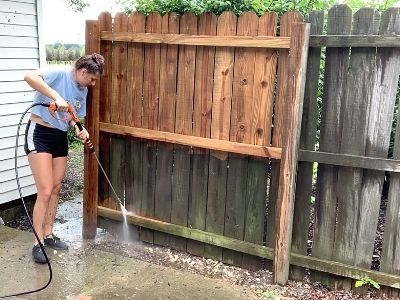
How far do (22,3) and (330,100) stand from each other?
3.52 meters

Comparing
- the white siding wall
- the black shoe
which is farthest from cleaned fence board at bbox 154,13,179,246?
the white siding wall

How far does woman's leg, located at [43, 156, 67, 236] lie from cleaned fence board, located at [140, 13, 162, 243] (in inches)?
29.2

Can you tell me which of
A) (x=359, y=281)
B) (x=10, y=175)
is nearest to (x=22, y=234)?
(x=10, y=175)

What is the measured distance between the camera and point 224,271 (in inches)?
154

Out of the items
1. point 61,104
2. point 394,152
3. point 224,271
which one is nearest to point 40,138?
point 61,104

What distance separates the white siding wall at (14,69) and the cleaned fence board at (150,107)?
66.0 inches

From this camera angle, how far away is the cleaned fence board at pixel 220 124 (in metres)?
3.53

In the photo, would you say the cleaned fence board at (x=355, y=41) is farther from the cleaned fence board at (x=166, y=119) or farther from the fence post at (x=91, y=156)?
the fence post at (x=91, y=156)

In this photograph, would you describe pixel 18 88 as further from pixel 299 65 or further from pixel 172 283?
pixel 299 65

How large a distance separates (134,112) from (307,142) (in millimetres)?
1635

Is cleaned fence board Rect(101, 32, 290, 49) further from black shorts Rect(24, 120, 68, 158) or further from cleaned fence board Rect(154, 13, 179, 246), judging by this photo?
black shorts Rect(24, 120, 68, 158)

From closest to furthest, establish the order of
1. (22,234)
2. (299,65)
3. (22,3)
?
1. (299,65)
2. (22,234)
3. (22,3)

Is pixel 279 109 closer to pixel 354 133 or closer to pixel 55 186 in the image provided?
pixel 354 133

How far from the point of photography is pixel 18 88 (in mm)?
4926
